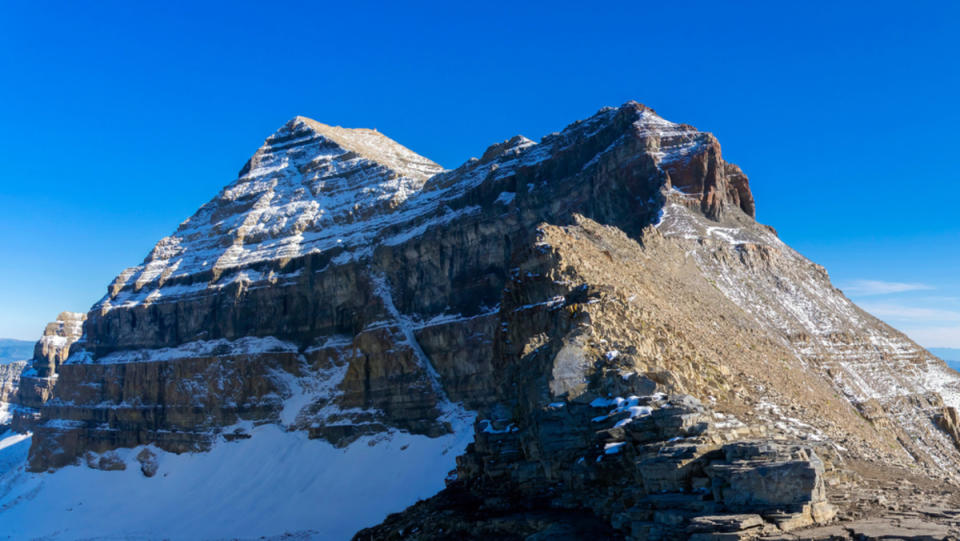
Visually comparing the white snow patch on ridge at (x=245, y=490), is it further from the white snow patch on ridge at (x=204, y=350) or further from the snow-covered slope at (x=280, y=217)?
the snow-covered slope at (x=280, y=217)

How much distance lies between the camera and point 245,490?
115375 millimetres

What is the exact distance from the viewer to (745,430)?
1299 inches

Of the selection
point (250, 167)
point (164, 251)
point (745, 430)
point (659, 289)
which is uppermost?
point (250, 167)

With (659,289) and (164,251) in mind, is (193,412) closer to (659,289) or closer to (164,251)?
(164,251)

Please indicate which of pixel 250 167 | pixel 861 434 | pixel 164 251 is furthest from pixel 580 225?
pixel 250 167

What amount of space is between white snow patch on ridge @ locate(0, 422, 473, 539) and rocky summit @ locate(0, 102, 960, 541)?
0.55 metres

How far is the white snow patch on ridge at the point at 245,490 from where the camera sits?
10162 cm

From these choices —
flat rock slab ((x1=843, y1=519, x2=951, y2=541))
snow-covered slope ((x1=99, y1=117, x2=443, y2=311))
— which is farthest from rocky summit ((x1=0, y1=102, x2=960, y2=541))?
snow-covered slope ((x1=99, y1=117, x2=443, y2=311))

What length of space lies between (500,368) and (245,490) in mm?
71023

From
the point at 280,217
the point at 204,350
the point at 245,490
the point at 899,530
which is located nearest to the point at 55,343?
the point at 204,350

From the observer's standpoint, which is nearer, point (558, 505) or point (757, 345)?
point (558, 505)

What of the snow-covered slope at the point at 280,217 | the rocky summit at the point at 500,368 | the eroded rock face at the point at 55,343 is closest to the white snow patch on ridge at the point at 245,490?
the rocky summit at the point at 500,368

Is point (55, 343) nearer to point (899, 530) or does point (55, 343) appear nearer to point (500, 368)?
point (500, 368)

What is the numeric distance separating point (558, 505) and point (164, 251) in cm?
15608
